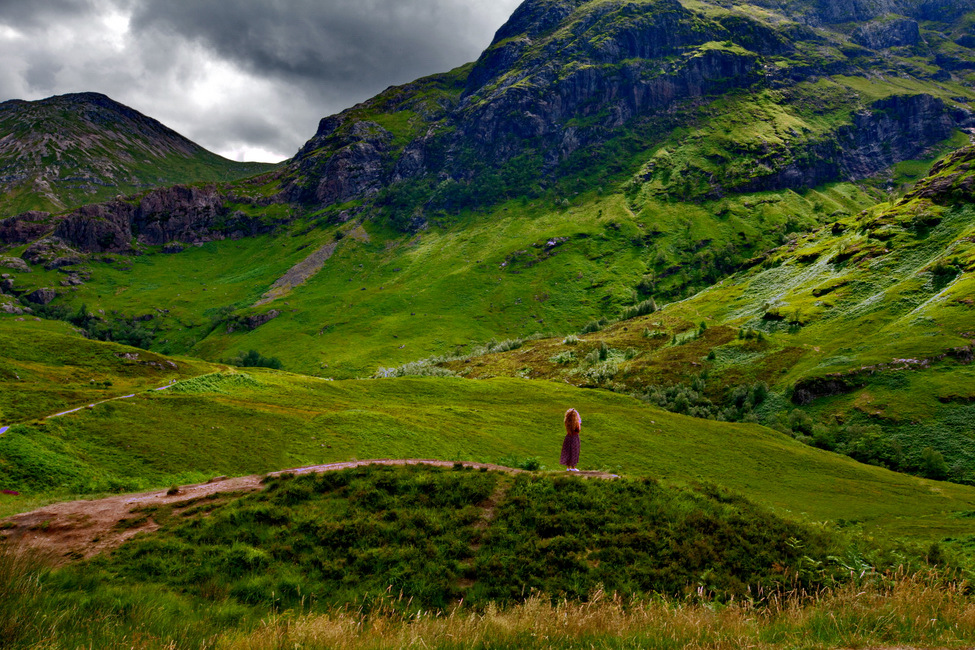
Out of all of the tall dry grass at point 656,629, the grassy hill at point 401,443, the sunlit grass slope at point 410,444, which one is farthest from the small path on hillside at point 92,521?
the sunlit grass slope at point 410,444

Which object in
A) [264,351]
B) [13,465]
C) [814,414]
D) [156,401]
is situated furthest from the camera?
[264,351]

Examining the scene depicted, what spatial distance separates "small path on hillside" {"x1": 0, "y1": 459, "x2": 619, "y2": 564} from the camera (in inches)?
543

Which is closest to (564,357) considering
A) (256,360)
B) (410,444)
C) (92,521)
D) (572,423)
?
(410,444)

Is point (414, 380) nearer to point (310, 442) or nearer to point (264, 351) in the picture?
point (310, 442)

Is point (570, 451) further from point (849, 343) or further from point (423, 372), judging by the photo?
point (423, 372)

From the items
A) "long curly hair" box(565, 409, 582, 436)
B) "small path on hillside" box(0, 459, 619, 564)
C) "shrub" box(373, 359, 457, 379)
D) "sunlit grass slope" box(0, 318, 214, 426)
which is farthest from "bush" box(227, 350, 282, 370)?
"long curly hair" box(565, 409, 582, 436)

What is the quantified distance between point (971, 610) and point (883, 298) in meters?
103

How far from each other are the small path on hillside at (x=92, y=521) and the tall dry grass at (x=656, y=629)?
667 centimetres

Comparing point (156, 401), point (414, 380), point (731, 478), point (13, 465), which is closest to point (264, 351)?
point (414, 380)

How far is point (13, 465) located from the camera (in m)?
25.6

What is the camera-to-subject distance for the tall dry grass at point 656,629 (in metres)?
7.25

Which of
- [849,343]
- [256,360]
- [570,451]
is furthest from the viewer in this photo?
[256,360]

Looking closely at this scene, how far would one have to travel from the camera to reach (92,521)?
1586 cm

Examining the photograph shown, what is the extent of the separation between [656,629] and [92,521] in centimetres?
1813
